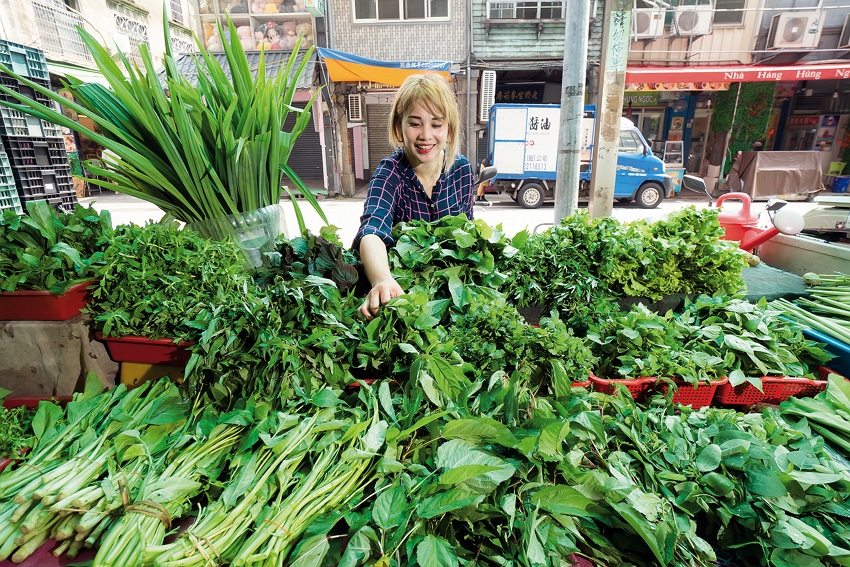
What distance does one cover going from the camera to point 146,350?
1565mm

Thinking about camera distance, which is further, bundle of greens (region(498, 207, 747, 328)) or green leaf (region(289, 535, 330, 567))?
bundle of greens (region(498, 207, 747, 328))

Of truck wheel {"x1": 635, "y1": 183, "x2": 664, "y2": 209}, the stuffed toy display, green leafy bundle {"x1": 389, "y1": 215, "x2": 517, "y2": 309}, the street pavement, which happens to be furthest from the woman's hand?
the stuffed toy display

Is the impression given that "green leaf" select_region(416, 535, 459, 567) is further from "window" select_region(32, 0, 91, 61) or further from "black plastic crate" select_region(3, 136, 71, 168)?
A: "window" select_region(32, 0, 91, 61)

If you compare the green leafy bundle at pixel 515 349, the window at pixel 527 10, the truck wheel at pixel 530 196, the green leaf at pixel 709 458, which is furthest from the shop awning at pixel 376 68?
the green leaf at pixel 709 458

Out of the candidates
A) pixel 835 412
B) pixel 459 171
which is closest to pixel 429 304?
pixel 459 171

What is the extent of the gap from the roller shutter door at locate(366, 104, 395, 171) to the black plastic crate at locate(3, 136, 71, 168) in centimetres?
1166

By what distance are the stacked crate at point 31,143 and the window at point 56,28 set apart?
27.1 ft

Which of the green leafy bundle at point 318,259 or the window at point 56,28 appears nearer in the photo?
the green leafy bundle at point 318,259

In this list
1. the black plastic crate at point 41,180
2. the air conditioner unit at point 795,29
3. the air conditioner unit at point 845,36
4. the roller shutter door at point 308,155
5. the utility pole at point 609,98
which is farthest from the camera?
the roller shutter door at point 308,155

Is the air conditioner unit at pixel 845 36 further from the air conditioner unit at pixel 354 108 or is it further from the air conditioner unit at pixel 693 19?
the air conditioner unit at pixel 354 108

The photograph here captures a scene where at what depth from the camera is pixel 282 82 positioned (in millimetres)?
1965

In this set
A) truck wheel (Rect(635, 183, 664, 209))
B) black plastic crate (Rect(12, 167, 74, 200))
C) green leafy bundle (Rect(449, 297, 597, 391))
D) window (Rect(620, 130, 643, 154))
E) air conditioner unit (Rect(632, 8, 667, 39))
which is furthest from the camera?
air conditioner unit (Rect(632, 8, 667, 39))

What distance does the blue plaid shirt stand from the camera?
1886mm

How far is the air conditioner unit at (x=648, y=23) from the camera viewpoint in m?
11.7
